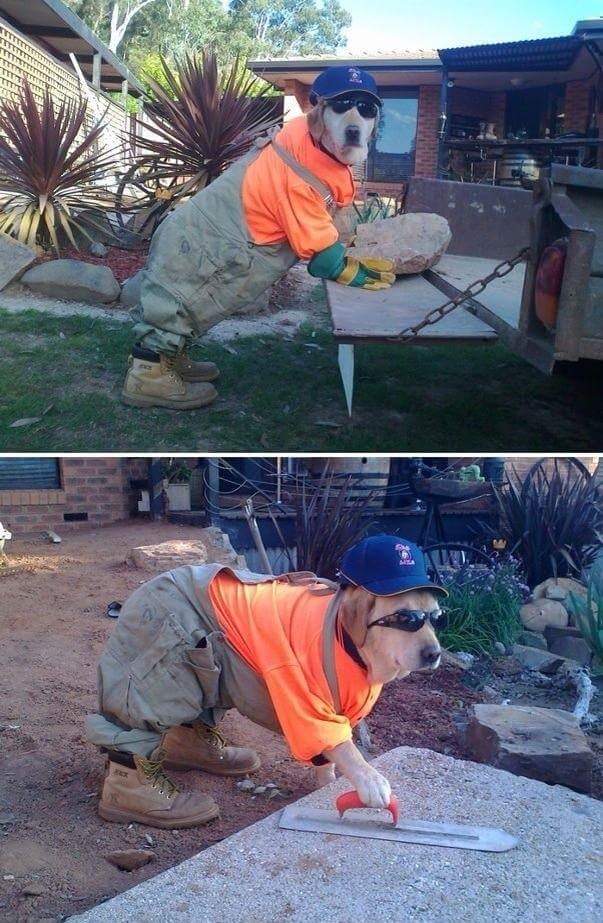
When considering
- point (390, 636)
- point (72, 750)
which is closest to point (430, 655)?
point (390, 636)

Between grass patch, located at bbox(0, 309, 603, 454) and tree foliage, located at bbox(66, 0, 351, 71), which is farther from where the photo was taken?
tree foliage, located at bbox(66, 0, 351, 71)

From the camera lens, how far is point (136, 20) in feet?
19.1

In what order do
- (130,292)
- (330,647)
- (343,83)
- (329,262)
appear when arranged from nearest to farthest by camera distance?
(330,647), (343,83), (329,262), (130,292)

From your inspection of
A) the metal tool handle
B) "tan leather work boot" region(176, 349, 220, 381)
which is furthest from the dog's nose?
"tan leather work boot" region(176, 349, 220, 381)

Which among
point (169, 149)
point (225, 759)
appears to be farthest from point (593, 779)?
point (169, 149)

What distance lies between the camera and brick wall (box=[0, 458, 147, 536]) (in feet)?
24.5

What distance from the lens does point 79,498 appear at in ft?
25.9

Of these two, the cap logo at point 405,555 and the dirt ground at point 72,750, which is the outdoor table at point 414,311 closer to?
the cap logo at point 405,555

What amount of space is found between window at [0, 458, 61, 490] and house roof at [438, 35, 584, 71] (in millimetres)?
4174

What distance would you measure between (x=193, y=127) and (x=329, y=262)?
3.67 m

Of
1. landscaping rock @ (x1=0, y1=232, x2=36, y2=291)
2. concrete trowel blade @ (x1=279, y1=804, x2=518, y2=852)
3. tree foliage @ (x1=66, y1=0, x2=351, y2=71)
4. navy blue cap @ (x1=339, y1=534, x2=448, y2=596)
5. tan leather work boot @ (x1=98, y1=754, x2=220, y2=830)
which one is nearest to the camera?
navy blue cap @ (x1=339, y1=534, x2=448, y2=596)

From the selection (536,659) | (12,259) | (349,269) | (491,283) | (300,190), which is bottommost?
(536,659)

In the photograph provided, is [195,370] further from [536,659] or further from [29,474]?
[29,474]

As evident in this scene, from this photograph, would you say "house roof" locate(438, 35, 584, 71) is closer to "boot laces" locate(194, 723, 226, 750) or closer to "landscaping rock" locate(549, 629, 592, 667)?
"landscaping rock" locate(549, 629, 592, 667)
